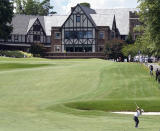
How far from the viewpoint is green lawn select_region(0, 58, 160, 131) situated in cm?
2464

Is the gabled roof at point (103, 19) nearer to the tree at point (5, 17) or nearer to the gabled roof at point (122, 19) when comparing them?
the gabled roof at point (122, 19)

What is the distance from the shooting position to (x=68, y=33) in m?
104

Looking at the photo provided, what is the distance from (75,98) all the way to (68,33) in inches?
2681

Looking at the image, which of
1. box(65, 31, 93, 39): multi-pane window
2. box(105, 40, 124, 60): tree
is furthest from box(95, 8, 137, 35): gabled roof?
box(105, 40, 124, 60): tree

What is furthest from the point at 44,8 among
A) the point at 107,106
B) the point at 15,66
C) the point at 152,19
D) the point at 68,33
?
the point at 107,106

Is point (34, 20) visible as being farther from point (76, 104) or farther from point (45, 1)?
point (76, 104)

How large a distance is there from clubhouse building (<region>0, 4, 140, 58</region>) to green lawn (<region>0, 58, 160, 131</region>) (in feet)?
155

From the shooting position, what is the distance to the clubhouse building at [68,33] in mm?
101938

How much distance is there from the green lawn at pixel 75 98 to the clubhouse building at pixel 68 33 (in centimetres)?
4719

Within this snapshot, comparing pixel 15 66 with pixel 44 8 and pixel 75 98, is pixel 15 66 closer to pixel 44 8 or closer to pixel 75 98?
pixel 75 98

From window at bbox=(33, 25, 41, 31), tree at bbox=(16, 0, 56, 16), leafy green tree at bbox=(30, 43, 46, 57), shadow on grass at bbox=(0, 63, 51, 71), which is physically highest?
tree at bbox=(16, 0, 56, 16)

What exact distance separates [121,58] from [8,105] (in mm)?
61340

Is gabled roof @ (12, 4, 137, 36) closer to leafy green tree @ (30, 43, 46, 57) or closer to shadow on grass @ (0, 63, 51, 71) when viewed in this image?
leafy green tree @ (30, 43, 46, 57)

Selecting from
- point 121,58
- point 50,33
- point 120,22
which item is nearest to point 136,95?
point 121,58
